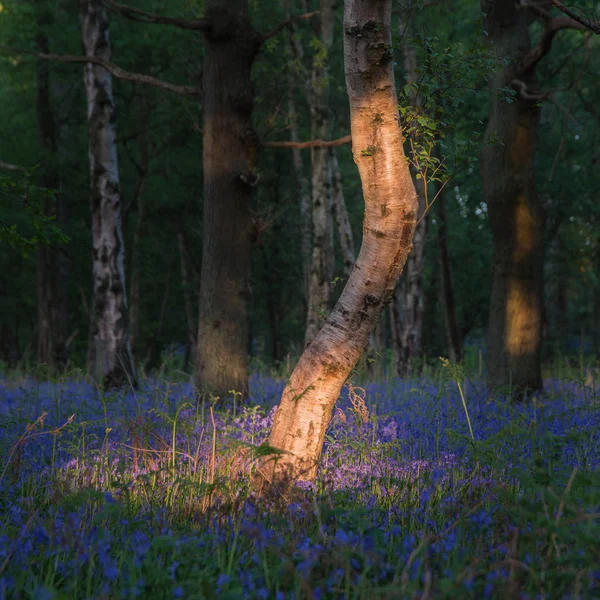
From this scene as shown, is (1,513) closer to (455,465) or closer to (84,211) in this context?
(455,465)

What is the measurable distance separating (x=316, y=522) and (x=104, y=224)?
9286 millimetres

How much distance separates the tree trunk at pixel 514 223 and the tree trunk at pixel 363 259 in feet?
18.6

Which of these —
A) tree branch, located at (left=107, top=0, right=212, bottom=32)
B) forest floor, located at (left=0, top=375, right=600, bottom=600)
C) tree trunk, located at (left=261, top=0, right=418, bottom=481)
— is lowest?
forest floor, located at (left=0, top=375, right=600, bottom=600)

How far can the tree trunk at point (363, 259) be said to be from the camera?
5188mm

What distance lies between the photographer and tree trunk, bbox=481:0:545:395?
1045 cm

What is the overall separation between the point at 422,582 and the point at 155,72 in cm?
2153

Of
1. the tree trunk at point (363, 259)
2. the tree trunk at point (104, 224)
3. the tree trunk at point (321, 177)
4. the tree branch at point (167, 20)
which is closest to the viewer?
the tree trunk at point (363, 259)

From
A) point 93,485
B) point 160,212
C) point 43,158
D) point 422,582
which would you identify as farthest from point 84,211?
point 422,582

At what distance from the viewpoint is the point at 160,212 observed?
86.2 ft

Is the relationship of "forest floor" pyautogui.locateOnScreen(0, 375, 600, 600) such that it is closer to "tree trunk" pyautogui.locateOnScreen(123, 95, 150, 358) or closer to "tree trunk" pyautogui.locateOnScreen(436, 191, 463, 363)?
"tree trunk" pyautogui.locateOnScreen(436, 191, 463, 363)

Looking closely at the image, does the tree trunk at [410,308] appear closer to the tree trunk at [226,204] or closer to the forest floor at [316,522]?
the tree trunk at [226,204]

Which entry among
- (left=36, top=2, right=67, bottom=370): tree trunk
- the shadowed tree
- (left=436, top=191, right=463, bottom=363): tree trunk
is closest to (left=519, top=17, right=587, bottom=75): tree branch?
the shadowed tree

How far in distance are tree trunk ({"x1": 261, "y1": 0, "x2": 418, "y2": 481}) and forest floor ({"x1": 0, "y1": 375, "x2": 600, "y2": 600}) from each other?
0.44 metres

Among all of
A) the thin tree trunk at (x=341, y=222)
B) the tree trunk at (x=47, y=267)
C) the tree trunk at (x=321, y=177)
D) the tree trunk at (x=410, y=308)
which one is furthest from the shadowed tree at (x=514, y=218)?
the tree trunk at (x=47, y=267)
